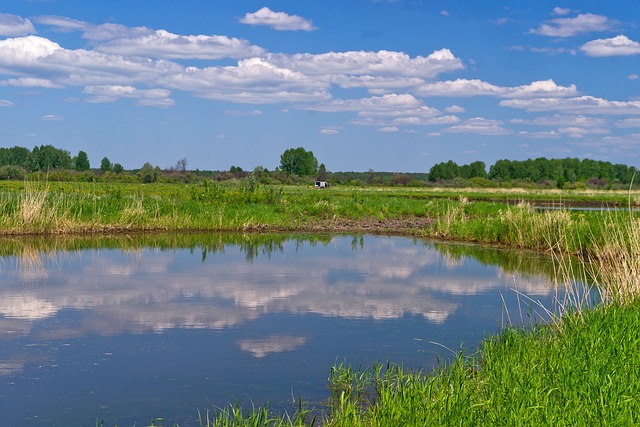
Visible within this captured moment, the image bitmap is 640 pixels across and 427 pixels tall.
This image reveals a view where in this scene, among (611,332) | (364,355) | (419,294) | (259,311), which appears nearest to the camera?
(611,332)

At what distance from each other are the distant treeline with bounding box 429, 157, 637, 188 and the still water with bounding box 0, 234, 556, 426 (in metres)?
120

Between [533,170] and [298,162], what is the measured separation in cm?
5203

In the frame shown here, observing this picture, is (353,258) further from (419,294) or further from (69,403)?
(69,403)

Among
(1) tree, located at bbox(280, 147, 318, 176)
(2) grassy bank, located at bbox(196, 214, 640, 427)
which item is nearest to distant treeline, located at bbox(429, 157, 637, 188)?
(1) tree, located at bbox(280, 147, 318, 176)

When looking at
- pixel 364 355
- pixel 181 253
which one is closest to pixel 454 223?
→ pixel 181 253

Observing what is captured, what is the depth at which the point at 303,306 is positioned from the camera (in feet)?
40.9

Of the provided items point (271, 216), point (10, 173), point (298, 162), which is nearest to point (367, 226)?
point (271, 216)

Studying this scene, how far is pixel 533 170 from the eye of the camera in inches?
5625

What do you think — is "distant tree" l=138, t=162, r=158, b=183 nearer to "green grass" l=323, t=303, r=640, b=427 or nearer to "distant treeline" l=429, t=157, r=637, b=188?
"green grass" l=323, t=303, r=640, b=427

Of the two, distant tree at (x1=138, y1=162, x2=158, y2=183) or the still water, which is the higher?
distant tree at (x1=138, y1=162, x2=158, y2=183)

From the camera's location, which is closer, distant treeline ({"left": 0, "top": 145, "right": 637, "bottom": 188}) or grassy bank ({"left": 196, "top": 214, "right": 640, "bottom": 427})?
grassy bank ({"left": 196, "top": 214, "right": 640, "bottom": 427})

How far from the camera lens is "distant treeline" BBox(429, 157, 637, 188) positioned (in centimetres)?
13825

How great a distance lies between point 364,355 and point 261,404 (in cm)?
238

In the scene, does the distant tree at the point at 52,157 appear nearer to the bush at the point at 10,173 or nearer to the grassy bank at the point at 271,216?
the bush at the point at 10,173
